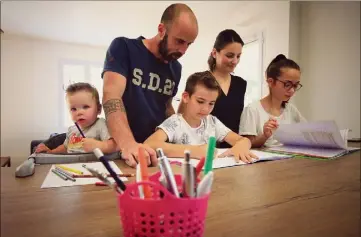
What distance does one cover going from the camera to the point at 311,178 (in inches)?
A: 18.3

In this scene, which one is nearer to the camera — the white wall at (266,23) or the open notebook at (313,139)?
the white wall at (266,23)

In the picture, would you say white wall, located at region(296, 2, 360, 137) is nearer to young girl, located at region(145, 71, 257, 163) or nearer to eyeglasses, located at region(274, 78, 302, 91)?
eyeglasses, located at region(274, 78, 302, 91)

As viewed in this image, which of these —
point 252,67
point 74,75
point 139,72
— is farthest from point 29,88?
point 252,67

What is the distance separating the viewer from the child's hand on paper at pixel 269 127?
695 mm

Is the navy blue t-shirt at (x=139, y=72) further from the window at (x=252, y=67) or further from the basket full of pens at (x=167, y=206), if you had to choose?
the basket full of pens at (x=167, y=206)

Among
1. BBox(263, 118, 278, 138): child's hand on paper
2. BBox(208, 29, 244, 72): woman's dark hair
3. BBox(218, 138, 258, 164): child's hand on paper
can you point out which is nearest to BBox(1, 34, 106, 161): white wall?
BBox(208, 29, 244, 72): woman's dark hair

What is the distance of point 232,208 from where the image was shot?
0.31m

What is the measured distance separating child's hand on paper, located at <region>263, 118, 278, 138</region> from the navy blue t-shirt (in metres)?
0.33

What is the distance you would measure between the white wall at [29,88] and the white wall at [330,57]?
0.48 meters

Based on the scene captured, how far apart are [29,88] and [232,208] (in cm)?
35

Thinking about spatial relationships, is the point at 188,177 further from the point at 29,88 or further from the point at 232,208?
the point at 29,88

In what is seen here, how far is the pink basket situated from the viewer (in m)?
0.20

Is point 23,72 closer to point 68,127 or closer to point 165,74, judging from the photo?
point 68,127

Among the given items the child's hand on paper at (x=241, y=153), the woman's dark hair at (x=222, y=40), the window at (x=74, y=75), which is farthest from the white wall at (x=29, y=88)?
the child's hand on paper at (x=241, y=153)
